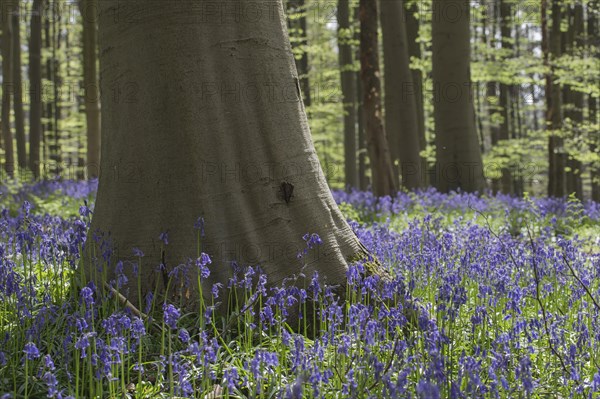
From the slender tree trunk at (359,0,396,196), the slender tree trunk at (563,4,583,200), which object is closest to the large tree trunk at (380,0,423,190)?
the slender tree trunk at (359,0,396,196)

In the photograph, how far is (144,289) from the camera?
3594mm

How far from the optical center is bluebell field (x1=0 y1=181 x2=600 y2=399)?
2373mm

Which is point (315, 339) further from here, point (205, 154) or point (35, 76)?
point (35, 76)

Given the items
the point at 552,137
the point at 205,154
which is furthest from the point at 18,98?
the point at 205,154

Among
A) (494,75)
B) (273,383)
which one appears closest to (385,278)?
(273,383)

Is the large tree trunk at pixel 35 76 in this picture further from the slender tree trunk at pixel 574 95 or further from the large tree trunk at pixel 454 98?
the slender tree trunk at pixel 574 95

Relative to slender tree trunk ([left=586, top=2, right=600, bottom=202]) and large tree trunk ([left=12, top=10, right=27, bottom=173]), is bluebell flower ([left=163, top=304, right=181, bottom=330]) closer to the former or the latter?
slender tree trunk ([left=586, top=2, right=600, bottom=202])

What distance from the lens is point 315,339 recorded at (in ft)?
9.10

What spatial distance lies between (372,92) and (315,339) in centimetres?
807

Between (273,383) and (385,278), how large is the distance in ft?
4.07

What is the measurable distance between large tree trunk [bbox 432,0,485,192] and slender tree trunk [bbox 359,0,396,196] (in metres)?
1.48

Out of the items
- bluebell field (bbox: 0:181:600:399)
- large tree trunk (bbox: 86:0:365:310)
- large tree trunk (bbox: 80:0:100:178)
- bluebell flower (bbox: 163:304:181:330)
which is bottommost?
bluebell field (bbox: 0:181:600:399)

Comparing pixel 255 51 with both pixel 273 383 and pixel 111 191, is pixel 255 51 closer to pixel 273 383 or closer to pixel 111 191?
pixel 111 191

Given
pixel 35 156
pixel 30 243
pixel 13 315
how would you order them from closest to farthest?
pixel 13 315, pixel 30 243, pixel 35 156
